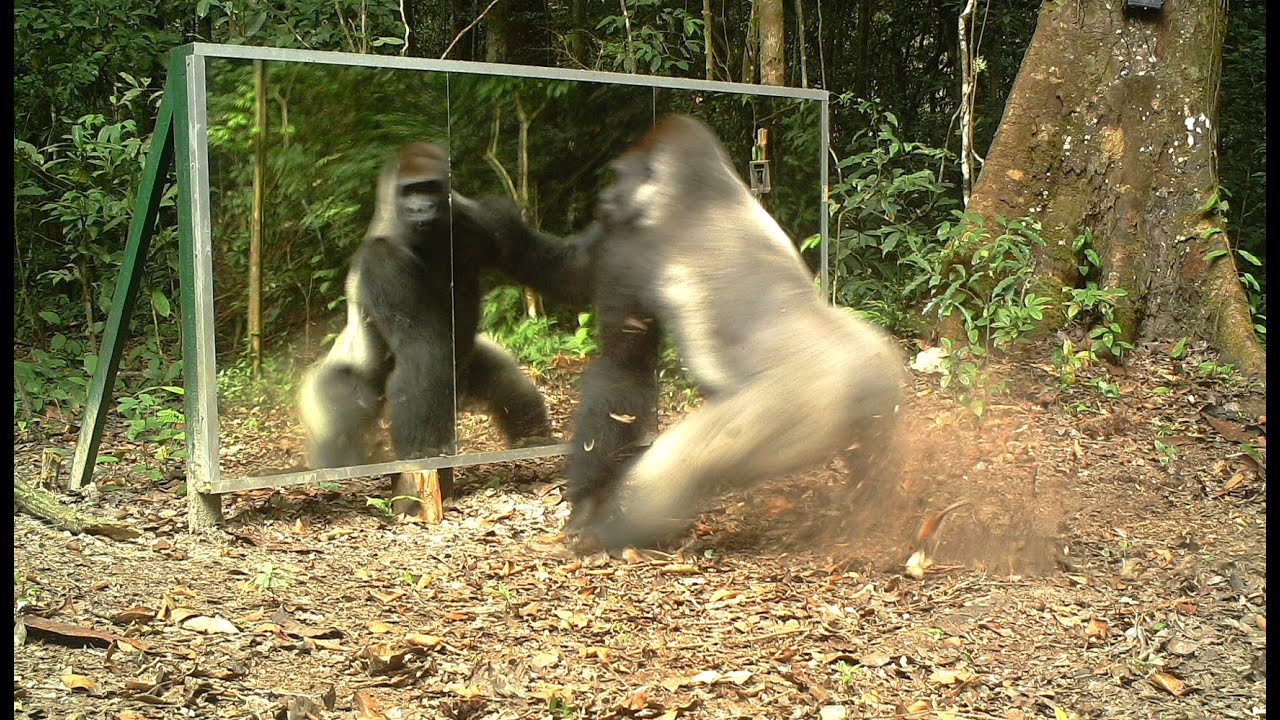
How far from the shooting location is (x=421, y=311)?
463cm

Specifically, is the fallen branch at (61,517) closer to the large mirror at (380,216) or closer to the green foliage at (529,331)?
the large mirror at (380,216)

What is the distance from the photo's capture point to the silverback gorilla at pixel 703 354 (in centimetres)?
401

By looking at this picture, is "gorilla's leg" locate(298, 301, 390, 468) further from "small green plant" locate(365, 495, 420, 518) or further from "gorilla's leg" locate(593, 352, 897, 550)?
"gorilla's leg" locate(593, 352, 897, 550)

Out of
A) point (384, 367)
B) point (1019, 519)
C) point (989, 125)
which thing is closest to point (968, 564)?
point (1019, 519)

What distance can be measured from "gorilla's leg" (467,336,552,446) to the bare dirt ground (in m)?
0.13

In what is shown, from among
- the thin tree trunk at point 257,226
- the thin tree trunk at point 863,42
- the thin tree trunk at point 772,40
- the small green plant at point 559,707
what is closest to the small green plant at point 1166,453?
the small green plant at point 559,707

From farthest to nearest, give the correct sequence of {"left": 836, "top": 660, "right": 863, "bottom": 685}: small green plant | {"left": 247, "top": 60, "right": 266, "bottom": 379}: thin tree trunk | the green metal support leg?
the green metal support leg < {"left": 247, "top": 60, "right": 266, "bottom": 379}: thin tree trunk < {"left": 836, "top": 660, "right": 863, "bottom": 685}: small green plant

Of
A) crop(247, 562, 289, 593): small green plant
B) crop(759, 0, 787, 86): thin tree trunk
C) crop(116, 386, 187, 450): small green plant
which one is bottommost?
crop(247, 562, 289, 593): small green plant

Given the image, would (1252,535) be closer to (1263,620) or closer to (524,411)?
(1263,620)

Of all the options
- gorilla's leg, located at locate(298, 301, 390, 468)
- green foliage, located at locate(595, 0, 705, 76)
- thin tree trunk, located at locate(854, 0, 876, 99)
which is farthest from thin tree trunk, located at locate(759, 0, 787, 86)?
thin tree trunk, located at locate(854, 0, 876, 99)

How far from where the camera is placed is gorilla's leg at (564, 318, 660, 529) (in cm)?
454

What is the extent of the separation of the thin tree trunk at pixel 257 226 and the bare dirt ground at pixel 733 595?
328 millimetres

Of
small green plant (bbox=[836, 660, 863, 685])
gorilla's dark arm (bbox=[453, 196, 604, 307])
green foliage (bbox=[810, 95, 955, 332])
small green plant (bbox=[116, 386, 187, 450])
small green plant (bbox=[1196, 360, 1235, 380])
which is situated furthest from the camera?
green foliage (bbox=[810, 95, 955, 332])

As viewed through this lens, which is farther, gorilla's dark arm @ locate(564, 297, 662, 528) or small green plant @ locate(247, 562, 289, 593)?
gorilla's dark arm @ locate(564, 297, 662, 528)
